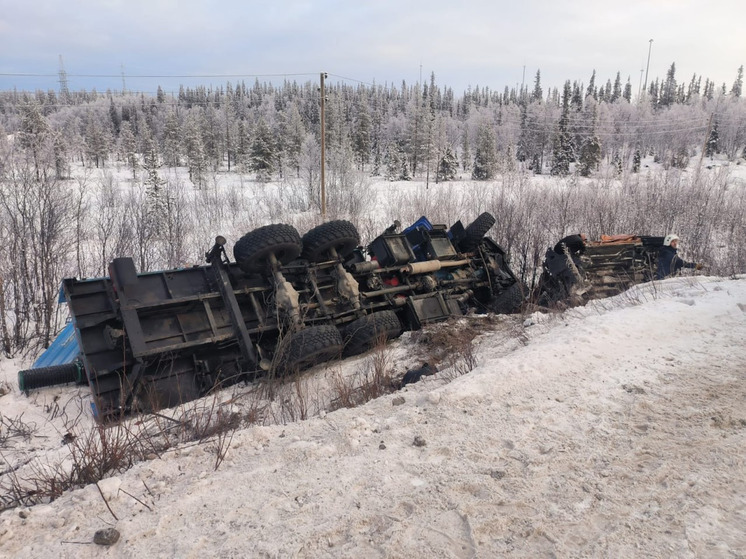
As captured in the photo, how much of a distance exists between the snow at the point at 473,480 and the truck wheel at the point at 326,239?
139 inches

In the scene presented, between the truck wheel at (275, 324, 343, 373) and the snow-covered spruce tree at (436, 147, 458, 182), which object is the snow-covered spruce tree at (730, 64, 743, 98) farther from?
the truck wheel at (275, 324, 343, 373)

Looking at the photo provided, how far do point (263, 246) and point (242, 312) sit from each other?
1.12 meters

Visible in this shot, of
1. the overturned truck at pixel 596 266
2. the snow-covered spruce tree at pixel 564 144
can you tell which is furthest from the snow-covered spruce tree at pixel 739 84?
the overturned truck at pixel 596 266

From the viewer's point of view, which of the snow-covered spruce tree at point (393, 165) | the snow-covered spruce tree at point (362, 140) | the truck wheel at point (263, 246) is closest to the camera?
the truck wheel at point (263, 246)

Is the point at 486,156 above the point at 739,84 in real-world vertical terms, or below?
below

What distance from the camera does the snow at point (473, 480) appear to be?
2221 millimetres

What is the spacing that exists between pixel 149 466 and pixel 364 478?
137 centimetres

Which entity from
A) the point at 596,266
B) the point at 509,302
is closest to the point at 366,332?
the point at 509,302

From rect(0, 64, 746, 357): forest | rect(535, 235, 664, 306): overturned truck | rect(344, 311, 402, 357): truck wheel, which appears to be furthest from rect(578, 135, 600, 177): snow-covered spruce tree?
rect(344, 311, 402, 357): truck wheel

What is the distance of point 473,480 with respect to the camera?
2.65 m

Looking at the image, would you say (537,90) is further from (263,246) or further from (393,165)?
(263,246)

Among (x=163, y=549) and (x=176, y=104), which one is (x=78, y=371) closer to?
(x=163, y=549)

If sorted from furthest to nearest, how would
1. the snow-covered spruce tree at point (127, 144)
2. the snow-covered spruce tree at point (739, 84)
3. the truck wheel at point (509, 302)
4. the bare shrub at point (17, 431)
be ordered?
the snow-covered spruce tree at point (739, 84) → the snow-covered spruce tree at point (127, 144) → the truck wheel at point (509, 302) → the bare shrub at point (17, 431)

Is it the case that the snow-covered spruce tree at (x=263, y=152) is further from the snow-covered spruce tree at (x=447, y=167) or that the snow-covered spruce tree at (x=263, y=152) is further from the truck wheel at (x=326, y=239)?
the truck wheel at (x=326, y=239)
